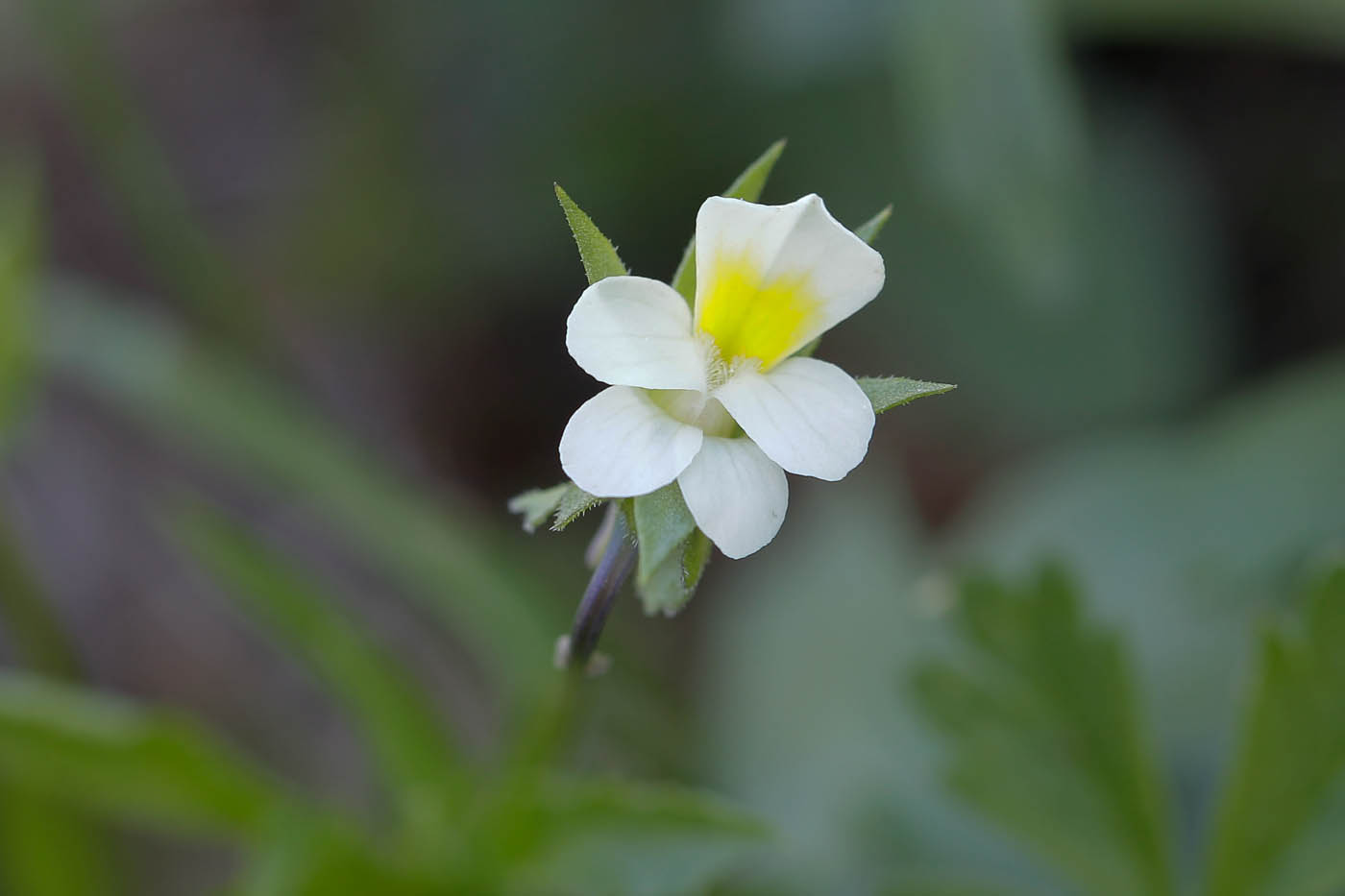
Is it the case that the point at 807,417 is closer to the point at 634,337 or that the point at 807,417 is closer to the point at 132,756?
the point at 634,337

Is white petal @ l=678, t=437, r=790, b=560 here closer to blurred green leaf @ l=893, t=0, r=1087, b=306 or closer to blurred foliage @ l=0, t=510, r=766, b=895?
blurred foliage @ l=0, t=510, r=766, b=895

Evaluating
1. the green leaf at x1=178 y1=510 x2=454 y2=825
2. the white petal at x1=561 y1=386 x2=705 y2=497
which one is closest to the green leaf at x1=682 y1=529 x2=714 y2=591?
the white petal at x1=561 y1=386 x2=705 y2=497

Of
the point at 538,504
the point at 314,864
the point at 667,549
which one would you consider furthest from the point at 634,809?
the point at 667,549

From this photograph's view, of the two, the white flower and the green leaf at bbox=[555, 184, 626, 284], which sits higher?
the green leaf at bbox=[555, 184, 626, 284]

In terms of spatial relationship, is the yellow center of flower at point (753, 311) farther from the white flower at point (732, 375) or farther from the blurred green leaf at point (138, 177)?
the blurred green leaf at point (138, 177)

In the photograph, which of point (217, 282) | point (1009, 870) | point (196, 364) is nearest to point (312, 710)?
point (196, 364)

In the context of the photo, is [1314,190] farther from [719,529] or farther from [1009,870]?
[719,529]

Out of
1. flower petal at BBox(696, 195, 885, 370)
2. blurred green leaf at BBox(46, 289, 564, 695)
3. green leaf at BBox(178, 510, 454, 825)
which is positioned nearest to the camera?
flower petal at BBox(696, 195, 885, 370)
